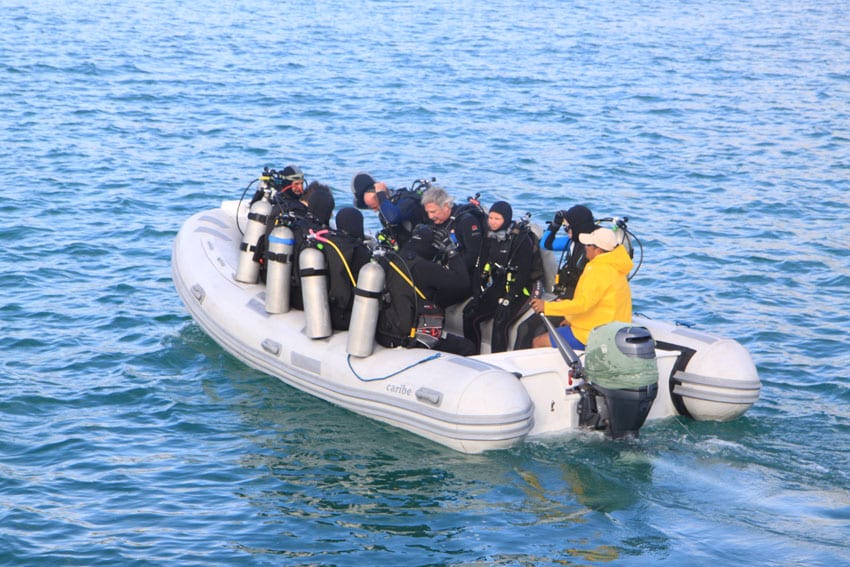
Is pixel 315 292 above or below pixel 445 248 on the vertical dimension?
below

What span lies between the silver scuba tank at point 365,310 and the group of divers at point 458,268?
1.0 inches

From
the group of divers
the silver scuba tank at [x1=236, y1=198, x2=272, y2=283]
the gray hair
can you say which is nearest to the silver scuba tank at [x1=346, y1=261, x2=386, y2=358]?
the group of divers

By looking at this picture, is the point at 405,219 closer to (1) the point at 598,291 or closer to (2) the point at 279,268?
(2) the point at 279,268

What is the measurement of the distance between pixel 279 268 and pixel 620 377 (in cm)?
281

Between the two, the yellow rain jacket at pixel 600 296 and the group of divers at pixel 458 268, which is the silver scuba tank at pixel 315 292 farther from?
the yellow rain jacket at pixel 600 296

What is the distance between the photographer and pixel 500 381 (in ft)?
23.8

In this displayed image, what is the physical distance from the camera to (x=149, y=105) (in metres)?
19.6

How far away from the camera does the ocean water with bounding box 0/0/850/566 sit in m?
6.68

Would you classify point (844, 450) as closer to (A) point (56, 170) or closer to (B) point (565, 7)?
(A) point (56, 170)

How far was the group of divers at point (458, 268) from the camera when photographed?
7633 mm

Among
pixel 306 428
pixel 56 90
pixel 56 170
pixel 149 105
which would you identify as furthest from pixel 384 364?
pixel 56 90

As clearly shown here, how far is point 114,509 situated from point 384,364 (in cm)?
203

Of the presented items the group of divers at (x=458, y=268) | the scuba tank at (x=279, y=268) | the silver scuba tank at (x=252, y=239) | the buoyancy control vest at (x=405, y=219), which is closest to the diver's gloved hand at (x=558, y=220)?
the group of divers at (x=458, y=268)

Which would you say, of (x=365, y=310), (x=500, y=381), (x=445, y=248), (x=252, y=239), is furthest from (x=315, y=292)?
(x=500, y=381)
